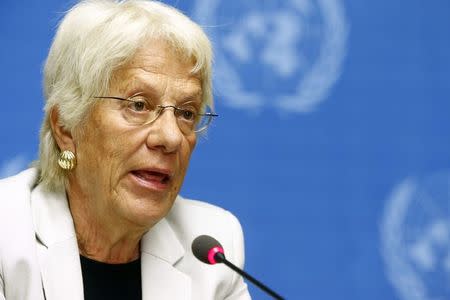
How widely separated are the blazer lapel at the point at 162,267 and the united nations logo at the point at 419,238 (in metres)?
0.73

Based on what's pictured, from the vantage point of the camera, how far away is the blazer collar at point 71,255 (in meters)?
1.53

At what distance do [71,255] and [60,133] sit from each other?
0.26m

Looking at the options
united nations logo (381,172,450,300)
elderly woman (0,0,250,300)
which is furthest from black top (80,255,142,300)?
united nations logo (381,172,450,300)

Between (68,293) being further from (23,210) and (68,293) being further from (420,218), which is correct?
(420,218)

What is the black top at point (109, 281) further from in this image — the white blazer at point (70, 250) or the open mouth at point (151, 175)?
the open mouth at point (151, 175)

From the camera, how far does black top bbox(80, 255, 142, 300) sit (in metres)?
1.63

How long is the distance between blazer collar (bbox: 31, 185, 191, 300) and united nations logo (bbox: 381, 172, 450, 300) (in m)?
0.73

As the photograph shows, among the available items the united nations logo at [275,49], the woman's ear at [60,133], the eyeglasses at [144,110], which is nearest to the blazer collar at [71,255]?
the woman's ear at [60,133]

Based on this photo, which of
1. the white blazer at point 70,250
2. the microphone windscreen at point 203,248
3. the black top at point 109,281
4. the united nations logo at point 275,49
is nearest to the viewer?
the microphone windscreen at point 203,248

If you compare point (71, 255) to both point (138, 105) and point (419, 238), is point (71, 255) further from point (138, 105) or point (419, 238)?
point (419, 238)

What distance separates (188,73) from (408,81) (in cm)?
88

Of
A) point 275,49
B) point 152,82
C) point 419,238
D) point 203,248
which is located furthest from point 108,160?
point 419,238

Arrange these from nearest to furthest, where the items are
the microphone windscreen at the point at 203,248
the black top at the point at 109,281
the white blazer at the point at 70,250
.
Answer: the microphone windscreen at the point at 203,248, the white blazer at the point at 70,250, the black top at the point at 109,281

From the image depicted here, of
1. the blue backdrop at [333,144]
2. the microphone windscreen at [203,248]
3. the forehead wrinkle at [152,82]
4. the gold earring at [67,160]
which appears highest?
the blue backdrop at [333,144]
